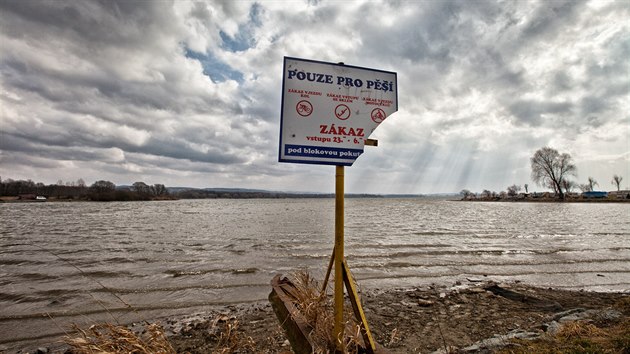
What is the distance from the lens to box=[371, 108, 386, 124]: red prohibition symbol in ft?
9.99

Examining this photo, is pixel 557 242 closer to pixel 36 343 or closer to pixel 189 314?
pixel 189 314

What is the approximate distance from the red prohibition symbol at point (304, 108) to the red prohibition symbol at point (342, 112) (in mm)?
278

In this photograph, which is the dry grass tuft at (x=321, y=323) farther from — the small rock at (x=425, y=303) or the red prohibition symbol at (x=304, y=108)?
the small rock at (x=425, y=303)

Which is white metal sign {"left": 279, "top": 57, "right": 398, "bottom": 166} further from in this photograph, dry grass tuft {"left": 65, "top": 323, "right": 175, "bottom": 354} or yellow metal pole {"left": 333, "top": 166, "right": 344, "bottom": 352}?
dry grass tuft {"left": 65, "top": 323, "right": 175, "bottom": 354}

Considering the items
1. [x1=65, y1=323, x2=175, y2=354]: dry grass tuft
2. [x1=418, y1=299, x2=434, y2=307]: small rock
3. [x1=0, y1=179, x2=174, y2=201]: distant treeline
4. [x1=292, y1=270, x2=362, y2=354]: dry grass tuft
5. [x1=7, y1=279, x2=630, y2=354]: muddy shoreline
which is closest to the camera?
[x1=65, y1=323, x2=175, y2=354]: dry grass tuft

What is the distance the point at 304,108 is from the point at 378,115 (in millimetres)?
815

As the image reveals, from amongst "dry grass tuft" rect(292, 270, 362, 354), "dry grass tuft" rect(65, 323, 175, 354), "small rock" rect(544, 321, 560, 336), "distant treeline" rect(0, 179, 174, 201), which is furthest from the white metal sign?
"distant treeline" rect(0, 179, 174, 201)

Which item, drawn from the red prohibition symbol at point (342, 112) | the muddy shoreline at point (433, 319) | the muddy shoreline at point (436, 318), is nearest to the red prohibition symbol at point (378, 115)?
the red prohibition symbol at point (342, 112)

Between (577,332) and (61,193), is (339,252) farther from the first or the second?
(61,193)

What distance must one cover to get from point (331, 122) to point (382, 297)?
17.9ft

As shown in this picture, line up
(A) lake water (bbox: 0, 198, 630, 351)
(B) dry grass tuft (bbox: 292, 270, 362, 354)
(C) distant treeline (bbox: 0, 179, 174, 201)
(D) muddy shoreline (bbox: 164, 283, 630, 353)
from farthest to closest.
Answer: (C) distant treeline (bbox: 0, 179, 174, 201) → (A) lake water (bbox: 0, 198, 630, 351) → (D) muddy shoreline (bbox: 164, 283, 630, 353) → (B) dry grass tuft (bbox: 292, 270, 362, 354)

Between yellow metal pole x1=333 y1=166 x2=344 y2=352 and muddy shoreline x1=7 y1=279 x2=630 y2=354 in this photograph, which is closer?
yellow metal pole x1=333 y1=166 x2=344 y2=352

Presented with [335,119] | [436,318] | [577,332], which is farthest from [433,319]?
[335,119]

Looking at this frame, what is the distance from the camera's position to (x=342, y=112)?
2955mm
